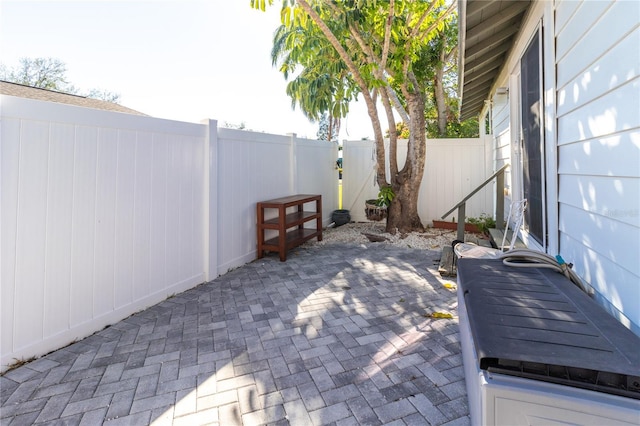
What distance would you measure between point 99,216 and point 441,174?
6696 millimetres

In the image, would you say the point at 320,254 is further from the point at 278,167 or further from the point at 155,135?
the point at 155,135

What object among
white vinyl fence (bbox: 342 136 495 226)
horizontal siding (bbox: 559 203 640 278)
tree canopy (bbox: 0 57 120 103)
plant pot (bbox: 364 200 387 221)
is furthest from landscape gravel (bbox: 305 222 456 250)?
tree canopy (bbox: 0 57 120 103)

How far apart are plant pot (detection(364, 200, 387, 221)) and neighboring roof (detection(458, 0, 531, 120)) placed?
302cm

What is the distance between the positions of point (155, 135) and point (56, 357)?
200 centimetres

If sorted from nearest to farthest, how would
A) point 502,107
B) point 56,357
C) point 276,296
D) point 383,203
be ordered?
1. point 56,357
2. point 276,296
3. point 502,107
4. point 383,203

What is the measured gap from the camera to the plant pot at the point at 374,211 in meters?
7.47

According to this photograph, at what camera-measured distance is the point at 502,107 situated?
5512 mm

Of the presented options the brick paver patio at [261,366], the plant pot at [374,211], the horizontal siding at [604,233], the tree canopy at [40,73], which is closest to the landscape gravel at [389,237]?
the plant pot at [374,211]

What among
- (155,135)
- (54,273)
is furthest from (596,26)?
(54,273)

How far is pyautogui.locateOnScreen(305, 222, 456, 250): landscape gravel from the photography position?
575 cm

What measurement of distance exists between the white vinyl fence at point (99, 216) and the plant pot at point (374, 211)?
394 centimetres

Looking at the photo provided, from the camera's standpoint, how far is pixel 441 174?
745cm

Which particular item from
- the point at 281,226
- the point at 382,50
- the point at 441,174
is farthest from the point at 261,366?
the point at 441,174

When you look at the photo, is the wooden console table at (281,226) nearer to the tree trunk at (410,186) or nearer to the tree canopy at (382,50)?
the tree trunk at (410,186)
